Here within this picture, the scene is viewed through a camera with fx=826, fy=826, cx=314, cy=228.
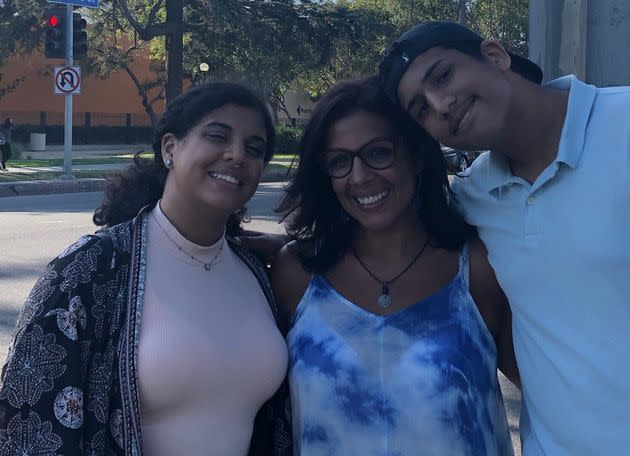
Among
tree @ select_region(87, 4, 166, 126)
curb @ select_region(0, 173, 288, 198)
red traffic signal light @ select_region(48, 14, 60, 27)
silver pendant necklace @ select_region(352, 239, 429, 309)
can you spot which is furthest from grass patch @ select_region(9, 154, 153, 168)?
silver pendant necklace @ select_region(352, 239, 429, 309)

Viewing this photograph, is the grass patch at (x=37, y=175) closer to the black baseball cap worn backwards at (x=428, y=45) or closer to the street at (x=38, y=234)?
the street at (x=38, y=234)

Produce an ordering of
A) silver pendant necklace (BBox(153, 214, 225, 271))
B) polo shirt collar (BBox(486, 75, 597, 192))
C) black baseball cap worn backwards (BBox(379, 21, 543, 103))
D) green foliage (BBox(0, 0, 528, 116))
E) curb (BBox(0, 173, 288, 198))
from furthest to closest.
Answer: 1. green foliage (BBox(0, 0, 528, 116))
2. curb (BBox(0, 173, 288, 198))
3. silver pendant necklace (BBox(153, 214, 225, 271))
4. black baseball cap worn backwards (BBox(379, 21, 543, 103))
5. polo shirt collar (BBox(486, 75, 597, 192))

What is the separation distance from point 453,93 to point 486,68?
114 millimetres

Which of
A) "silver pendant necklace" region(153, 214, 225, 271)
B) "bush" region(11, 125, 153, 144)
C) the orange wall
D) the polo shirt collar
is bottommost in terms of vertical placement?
"bush" region(11, 125, 153, 144)

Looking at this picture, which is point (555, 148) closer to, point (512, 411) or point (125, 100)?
point (512, 411)

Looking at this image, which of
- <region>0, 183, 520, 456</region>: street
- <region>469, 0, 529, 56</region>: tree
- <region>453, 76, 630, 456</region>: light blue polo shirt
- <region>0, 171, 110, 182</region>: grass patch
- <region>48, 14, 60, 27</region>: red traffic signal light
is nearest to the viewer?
<region>453, 76, 630, 456</region>: light blue polo shirt

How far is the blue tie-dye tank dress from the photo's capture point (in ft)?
7.43

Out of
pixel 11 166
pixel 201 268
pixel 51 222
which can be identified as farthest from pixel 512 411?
pixel 11 166

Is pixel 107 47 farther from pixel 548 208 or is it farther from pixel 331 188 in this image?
pixel 548 208

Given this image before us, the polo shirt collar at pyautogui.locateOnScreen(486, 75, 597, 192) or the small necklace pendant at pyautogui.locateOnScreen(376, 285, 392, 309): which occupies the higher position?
the polo shirt collar at pyautogui.locateOnScreen(486, 75, 597, 192)

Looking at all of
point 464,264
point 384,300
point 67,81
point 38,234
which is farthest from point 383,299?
point 67,81

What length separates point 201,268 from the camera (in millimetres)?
2498

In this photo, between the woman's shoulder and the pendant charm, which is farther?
the woman's shoulder

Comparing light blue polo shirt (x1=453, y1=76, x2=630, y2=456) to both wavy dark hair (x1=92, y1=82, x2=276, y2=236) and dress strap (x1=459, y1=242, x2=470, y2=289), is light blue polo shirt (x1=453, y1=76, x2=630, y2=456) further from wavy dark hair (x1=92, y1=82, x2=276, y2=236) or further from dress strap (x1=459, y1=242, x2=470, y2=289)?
wavy dark hair (x1=92, y1=82, x2=276, y2=236)
